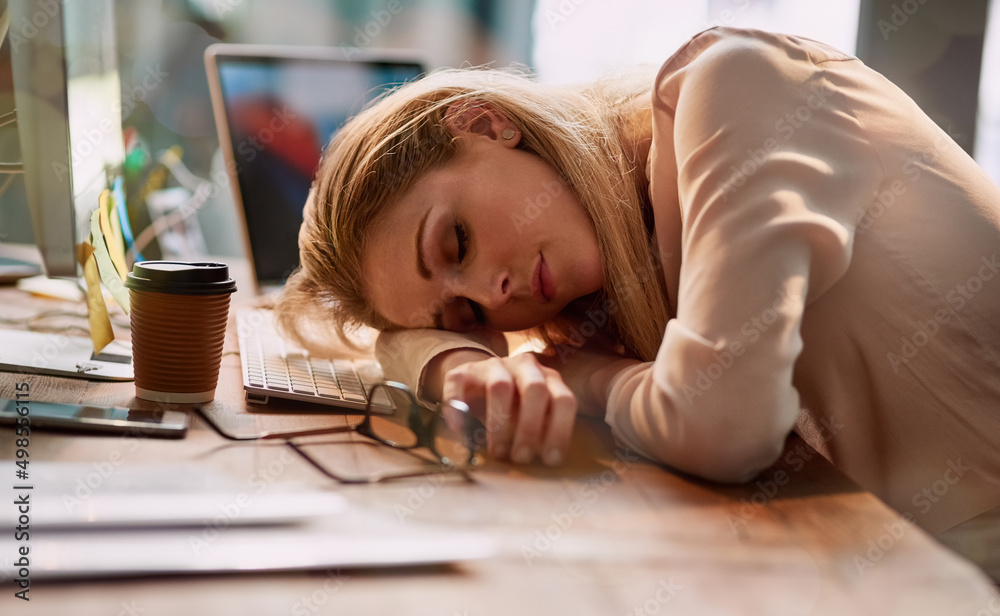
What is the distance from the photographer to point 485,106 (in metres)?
0.97

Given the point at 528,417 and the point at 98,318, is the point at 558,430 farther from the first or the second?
the point at 98,318

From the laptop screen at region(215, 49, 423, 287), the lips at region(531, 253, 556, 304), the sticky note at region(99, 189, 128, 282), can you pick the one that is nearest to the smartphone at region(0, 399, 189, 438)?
the sticky note at region(99, 189, 128, 282)

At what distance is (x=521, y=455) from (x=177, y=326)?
15.8 inches

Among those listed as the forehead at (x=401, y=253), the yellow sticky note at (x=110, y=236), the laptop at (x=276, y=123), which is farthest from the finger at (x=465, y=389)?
the laptop at (x=276, y=123)

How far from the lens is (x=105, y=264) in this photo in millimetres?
910

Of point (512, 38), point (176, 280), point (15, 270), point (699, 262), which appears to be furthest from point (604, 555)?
point (512, 38)

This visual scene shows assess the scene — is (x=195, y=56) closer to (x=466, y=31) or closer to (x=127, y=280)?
(x=466, y=31)

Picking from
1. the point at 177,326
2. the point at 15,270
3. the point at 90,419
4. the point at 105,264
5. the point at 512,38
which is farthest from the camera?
the point at 512,38

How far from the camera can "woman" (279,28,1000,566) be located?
616mm

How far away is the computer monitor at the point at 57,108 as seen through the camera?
0.82m

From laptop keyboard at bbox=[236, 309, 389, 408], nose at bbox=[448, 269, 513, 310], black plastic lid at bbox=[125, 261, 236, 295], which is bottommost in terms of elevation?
laptop keyboard at bbox=[236, 309, 389, 408]

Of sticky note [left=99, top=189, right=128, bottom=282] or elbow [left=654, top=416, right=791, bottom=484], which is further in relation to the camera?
sticky note [left=99, top=189, right=128, bottom=282]

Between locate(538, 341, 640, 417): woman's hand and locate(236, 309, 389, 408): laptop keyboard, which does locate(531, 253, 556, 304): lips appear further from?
locate(236, 309, 389, 408): laptop keyboard

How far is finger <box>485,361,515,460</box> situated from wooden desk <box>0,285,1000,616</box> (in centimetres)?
3
